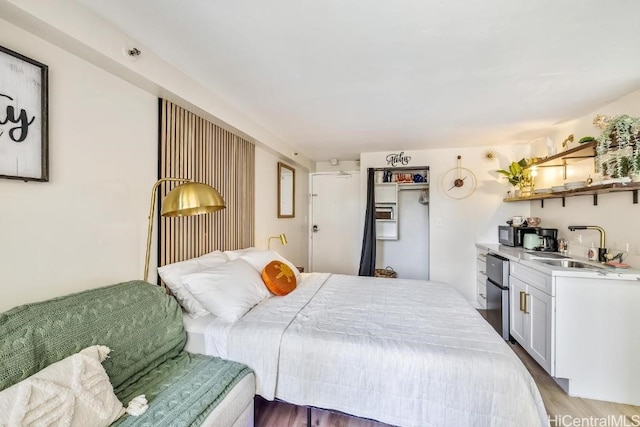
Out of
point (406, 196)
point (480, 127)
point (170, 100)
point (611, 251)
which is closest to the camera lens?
point (170, 100)

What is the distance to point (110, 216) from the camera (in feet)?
5.16

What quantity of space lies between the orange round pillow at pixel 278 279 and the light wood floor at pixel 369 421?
76 cm

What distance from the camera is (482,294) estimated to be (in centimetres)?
361

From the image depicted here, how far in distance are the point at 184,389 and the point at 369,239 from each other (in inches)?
123

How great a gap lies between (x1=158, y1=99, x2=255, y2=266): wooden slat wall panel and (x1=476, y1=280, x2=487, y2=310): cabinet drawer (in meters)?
3.06

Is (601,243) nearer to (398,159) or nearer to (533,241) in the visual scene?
(533,241)

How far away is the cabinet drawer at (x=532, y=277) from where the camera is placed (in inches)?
82.0

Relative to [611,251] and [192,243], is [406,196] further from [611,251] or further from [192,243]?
[192,243]

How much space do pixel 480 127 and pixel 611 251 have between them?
1616 millimetres

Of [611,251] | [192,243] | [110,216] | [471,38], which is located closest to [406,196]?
[611,251]

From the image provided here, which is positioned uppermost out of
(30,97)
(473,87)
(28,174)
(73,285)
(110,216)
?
(473,87)

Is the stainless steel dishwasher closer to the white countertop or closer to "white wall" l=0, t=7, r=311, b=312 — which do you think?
the white countertop

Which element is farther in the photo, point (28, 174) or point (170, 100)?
point (170, 100)

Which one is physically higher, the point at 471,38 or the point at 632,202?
the point at 471,38
